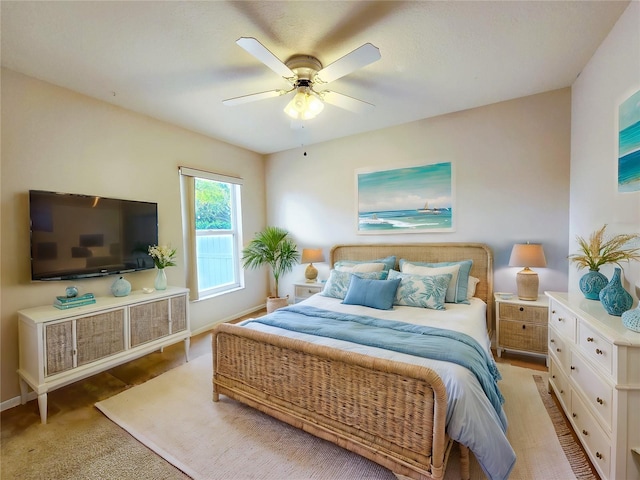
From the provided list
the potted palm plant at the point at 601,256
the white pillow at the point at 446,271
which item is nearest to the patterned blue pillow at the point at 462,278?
the white pillow at the point at 446,271

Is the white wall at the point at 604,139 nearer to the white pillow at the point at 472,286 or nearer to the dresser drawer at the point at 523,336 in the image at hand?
the dresser drawer at the point at 523,336

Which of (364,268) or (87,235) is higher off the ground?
(87,235)

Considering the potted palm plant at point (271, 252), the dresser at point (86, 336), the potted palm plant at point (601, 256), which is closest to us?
the potted palm plant at point (601, 256)

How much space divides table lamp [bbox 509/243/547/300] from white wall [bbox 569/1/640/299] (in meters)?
0.30

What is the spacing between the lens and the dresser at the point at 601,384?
1294mm

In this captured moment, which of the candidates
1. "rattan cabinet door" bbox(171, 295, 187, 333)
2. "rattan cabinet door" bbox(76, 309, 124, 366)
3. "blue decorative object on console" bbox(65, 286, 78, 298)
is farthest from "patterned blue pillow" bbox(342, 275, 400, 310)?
"blue decorative object on console" bbox(65, 286, 78, 298)

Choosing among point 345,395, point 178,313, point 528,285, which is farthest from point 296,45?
point 528,285

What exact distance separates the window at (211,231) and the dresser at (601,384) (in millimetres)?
3775

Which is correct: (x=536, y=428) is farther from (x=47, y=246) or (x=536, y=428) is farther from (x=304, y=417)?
(x=47, y=246)

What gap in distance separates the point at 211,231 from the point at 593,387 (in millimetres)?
4106

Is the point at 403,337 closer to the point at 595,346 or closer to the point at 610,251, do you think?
the point at 595,346

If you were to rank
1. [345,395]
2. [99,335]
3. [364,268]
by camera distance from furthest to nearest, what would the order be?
[364,268]
[99,335]
[345,395]

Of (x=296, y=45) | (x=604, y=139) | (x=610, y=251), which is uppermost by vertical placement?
(x=296, y=45)

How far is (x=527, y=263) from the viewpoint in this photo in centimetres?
270
